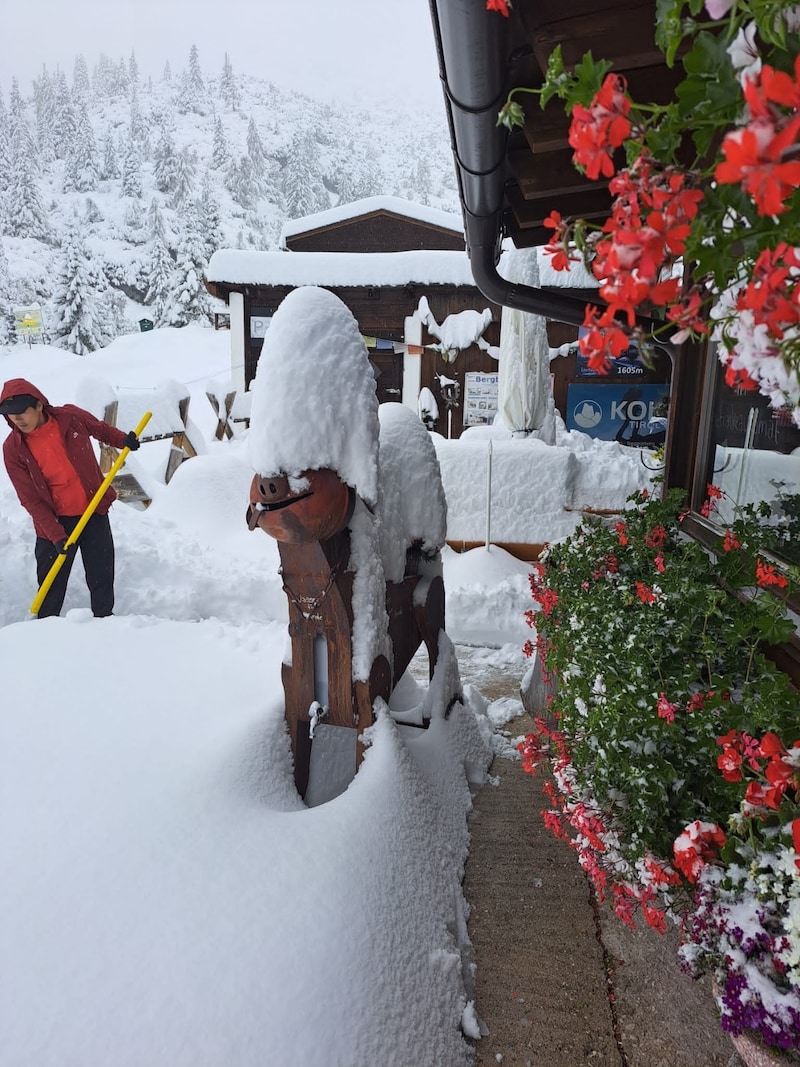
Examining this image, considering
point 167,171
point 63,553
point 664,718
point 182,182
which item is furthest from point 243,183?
point 664,718

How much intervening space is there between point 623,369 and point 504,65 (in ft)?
33.9

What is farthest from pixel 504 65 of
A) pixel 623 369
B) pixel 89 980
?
pixel 623 369

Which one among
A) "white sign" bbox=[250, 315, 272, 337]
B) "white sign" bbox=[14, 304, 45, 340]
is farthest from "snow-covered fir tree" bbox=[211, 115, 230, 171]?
"white sign" bbox=[250, 315, 272, 337]

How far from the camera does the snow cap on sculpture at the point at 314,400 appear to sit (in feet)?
5.70

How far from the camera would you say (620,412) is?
11.3 m

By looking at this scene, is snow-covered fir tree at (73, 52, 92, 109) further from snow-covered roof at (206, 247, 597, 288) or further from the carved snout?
the carved snout

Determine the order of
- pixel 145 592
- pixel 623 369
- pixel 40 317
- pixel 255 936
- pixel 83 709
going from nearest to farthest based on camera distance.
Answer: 1. pixel 255 936
2. pixel 83 709
3. pixel 145 592
4. pixel 623 369
5. pixel 40 317

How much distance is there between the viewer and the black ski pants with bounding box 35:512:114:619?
162 inches

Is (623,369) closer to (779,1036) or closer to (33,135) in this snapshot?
(779,1036)

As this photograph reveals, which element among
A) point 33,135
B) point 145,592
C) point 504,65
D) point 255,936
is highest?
point 33,135

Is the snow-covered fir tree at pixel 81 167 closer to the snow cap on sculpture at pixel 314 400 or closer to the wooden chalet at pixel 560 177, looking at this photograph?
the wooden chalet at pixel 560 177

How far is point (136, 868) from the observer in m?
1.42

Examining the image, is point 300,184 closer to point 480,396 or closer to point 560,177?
point 480,396

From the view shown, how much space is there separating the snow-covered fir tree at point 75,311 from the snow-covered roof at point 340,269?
2490 cm
